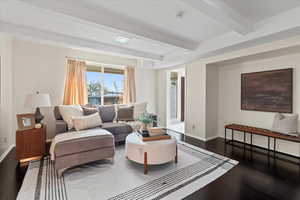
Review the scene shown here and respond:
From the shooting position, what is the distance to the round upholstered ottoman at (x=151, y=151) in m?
2.25

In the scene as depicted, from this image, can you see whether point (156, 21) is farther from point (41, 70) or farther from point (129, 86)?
point (41, 70)

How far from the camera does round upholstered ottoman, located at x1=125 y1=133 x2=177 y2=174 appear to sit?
225 centimetres

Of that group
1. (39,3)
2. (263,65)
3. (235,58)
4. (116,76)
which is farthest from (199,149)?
(39,3)

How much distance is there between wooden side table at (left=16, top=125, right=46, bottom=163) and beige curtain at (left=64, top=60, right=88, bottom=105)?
4.18 feet

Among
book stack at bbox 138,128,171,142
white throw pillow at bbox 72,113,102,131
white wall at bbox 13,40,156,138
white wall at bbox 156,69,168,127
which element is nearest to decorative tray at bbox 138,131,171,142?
book stack at bbox 138,128,171,142

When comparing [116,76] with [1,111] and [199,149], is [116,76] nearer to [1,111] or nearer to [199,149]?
[1,111]

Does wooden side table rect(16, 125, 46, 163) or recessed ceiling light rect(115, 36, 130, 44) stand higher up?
recessed ceiling light rect(115, 36, 130, 44)

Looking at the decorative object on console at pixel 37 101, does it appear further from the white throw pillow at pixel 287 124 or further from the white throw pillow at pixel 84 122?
the white throw pillow at pixel 287 124

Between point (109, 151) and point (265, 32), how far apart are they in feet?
10.8

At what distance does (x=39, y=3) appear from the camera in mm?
1742

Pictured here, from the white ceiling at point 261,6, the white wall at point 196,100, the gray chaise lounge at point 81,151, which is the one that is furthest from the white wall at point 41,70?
the white ceiling at point 261,6

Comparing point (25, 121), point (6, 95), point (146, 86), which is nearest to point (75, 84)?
point (6, 95)

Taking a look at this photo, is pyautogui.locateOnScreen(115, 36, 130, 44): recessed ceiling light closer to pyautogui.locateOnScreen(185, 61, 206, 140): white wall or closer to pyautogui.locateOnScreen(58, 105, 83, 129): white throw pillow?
pyautogui.locateOnScreen(58, 105, 83, 129): white throw pillow

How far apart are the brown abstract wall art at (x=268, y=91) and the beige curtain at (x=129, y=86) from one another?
10.7ft
